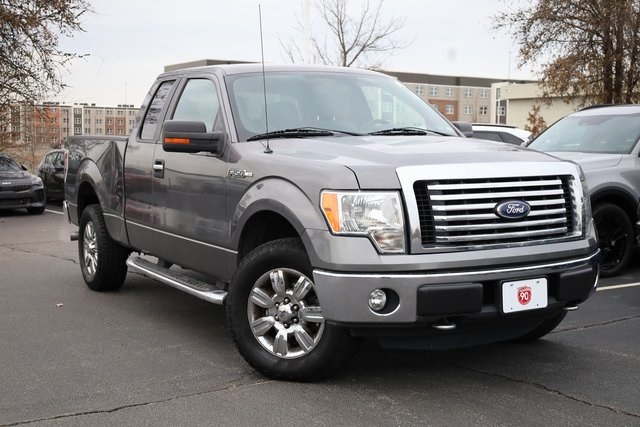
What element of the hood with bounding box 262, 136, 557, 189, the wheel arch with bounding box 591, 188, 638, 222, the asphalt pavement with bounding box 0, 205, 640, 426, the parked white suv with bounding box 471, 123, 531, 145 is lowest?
the asphalt pavement with bounding box 0, 205, 640, 426

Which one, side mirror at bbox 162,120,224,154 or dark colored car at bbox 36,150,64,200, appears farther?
dark colored car at bbox 36,150,64,200

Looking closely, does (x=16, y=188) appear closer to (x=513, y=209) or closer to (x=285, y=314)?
(x=285, y=314)

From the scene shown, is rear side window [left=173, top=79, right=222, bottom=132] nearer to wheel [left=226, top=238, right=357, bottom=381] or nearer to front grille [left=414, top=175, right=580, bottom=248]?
wheel [left=226, top=238, right=357, bottom=381]

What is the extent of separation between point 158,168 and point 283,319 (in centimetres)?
205

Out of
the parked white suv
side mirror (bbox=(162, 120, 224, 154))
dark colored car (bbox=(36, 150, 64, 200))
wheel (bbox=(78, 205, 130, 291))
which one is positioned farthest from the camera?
dark colored car (bbox=(36, 150, 64, 200))

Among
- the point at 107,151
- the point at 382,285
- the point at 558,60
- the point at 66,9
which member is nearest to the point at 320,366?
the point at 382,285

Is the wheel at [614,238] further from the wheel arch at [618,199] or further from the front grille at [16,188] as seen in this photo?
the front grille at [16,188]

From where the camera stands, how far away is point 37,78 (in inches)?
793

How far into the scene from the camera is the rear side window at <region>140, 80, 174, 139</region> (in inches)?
255

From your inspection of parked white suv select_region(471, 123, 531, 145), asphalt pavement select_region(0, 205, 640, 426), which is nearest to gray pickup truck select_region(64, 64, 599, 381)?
asphalt pavement select_region(0, 205, 640, 426)

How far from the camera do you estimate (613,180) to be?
8.15 meters

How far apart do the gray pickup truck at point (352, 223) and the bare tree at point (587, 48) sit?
58.8 feet

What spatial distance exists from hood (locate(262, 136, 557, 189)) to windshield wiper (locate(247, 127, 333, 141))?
0.09m

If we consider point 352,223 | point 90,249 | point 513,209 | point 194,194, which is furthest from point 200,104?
point 513,209
